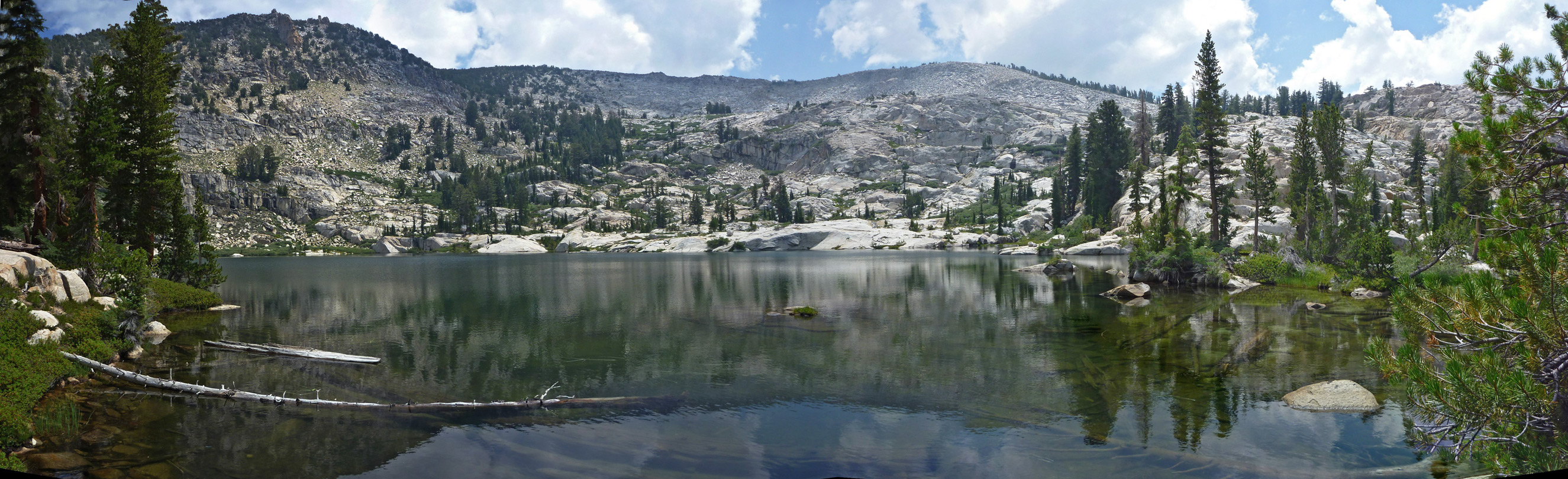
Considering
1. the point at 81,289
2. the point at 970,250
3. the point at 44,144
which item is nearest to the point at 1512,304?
the point at 81,289

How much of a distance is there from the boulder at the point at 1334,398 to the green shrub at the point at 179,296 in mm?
48716

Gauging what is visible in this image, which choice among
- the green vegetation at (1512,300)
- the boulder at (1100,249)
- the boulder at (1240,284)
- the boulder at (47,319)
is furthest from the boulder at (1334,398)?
the boulder at (1100,249)

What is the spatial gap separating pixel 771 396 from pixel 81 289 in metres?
28.8

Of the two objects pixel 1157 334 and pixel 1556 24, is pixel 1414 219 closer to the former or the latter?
pixel 1157 334

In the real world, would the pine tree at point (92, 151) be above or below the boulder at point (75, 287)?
above

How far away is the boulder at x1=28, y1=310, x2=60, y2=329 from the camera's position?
62.8 feet

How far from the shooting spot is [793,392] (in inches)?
771

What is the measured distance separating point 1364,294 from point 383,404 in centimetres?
4896

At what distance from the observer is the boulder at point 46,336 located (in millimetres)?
17094

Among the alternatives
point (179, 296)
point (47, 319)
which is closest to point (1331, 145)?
point (47, 319)

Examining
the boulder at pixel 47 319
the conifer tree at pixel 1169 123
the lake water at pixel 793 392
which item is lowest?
the lake water at pixel 793 392

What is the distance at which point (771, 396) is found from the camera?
62.7 feet

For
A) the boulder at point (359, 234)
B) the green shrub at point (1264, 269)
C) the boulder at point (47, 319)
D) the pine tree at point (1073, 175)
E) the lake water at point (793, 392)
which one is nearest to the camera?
the lake water at point (793, 392)

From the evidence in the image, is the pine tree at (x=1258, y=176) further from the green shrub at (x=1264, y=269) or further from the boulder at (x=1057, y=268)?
the boulder at (x=1057, y=268)
